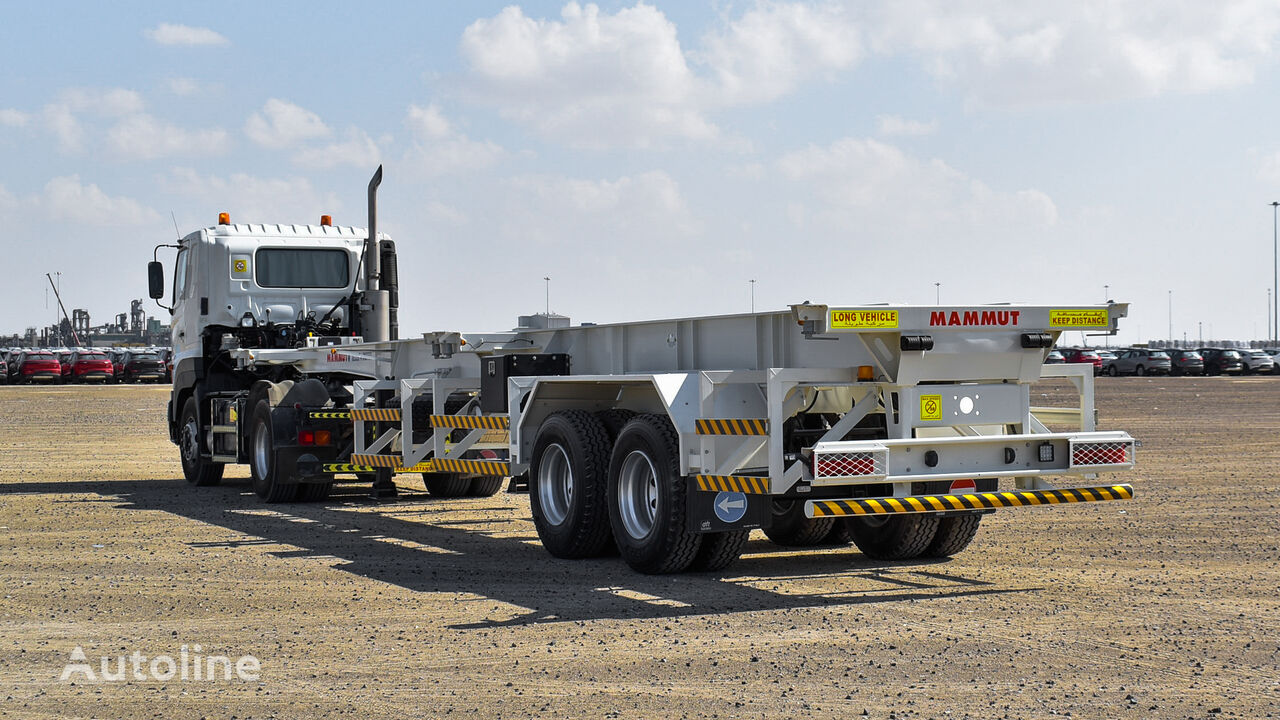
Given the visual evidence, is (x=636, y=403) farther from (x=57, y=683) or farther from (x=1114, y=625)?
(x=57, y=683)

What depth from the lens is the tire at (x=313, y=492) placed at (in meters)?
15.8

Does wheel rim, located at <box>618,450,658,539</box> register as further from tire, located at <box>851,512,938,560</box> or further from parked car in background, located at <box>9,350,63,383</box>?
parked car in background, located at <box>9,350,63,383</box>

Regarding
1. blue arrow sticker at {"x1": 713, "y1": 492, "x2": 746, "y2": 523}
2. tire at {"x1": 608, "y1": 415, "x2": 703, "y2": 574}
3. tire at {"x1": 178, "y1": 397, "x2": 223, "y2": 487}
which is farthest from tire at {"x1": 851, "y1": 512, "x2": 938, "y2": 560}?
tire at {"x1": 178, "y1": 397, "x2": 223, "y2": 487}

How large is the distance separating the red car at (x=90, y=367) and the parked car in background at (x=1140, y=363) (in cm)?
4398

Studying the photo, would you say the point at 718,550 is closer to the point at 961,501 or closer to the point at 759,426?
the point at 759,426

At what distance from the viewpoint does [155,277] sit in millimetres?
18344

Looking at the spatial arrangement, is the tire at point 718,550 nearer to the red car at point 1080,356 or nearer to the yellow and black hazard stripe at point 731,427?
the yellow and black hazard stripe at point 731,427

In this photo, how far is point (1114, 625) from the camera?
26.4 feet

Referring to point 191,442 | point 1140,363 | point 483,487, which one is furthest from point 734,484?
point 1140,363

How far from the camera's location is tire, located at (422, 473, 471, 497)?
16422 millimetres

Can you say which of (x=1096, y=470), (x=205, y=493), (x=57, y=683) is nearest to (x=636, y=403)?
(x=1096, y=470)

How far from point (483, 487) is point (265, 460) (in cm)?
245

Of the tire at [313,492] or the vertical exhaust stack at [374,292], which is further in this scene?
the vertical exhaust stack at [374,292]

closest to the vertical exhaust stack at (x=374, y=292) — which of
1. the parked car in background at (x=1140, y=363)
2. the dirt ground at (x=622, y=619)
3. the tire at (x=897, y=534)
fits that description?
the dirt ground at (x=622, y=619)
